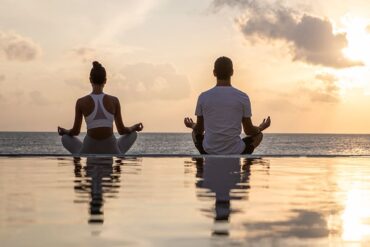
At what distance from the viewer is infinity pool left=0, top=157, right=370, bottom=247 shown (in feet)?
11.3

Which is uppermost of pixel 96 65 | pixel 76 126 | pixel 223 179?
pixel 96 65

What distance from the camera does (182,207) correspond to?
473 centimetres

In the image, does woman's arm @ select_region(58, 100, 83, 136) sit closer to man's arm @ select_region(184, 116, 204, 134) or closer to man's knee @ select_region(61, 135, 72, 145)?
man's knee @ select_region(61, 135, 72, 145)

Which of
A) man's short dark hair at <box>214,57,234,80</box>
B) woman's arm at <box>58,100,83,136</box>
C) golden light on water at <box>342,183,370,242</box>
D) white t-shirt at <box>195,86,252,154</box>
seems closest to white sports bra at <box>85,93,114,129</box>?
woman's arm at <box>58,100,83,136</box>

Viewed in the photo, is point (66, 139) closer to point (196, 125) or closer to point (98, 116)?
point (98, 116)

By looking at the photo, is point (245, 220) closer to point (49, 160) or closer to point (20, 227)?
point (20, 227)

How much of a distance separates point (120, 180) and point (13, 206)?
2.23 m

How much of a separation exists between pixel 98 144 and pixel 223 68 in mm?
2637

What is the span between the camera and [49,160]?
1062cm

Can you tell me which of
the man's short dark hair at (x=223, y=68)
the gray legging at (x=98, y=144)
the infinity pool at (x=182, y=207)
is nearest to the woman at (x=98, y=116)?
the gray legging at (x=98, y=144)

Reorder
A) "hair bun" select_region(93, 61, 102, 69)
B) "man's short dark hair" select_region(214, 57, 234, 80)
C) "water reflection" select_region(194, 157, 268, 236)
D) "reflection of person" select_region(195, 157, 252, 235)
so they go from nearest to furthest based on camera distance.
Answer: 1. "water reflection" select_region(194, 157, 268, 236)
2. "reflection of person" select_region(195, 157, 252, 235)
3. "man's short dark hair" select_region(214, 57, 234, 80)
4. "hair bun" select_region(93, 61, 102, 69)

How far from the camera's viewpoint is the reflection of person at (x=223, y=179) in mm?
4504

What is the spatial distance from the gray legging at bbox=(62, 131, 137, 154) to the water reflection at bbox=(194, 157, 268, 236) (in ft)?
5.72

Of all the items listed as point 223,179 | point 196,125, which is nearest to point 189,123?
point 196,125
